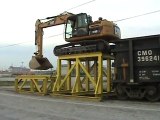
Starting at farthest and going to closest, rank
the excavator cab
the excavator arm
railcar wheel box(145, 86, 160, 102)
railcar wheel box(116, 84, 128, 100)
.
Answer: the excavator arm → the excavator cab → railcar wheel box(116, 84, 128, 100) → railcar wheel box(145, 86, 160, 102)

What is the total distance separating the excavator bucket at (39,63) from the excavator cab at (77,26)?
3.85m

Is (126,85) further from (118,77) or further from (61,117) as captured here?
(61,117)

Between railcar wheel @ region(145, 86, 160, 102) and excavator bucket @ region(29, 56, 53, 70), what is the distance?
997 centimetres

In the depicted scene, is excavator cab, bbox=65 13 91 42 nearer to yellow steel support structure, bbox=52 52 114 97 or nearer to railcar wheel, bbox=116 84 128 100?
yellow steel support structure, bbox=52 52 114 97

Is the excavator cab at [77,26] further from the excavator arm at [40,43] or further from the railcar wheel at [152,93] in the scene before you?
the railcar wheel at [152,93]

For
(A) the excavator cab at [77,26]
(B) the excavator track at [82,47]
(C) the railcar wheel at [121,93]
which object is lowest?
(C) the railcar wheel at [121,93]

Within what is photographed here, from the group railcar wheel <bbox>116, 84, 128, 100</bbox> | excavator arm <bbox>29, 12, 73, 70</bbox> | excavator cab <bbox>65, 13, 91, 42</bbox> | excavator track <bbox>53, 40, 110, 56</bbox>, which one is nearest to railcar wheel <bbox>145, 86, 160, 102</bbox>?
railcar wheel <bbox>116, 84, 128, 100</bbox>

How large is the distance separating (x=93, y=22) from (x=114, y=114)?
9.37 m

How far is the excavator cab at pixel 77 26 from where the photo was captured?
20672 millimetres

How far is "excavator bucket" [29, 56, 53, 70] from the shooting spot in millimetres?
24759

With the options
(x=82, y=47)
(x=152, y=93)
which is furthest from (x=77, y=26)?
(x=152, y=93)

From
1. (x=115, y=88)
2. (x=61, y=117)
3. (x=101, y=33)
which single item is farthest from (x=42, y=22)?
(x=61, y=117)

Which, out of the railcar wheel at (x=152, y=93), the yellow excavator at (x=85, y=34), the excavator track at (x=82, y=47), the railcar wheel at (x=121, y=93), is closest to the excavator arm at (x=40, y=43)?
the yellow excavator at (x=85, y=34)

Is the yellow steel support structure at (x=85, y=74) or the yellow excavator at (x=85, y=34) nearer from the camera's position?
the yellow steel support structure at (x=85, y=74)
